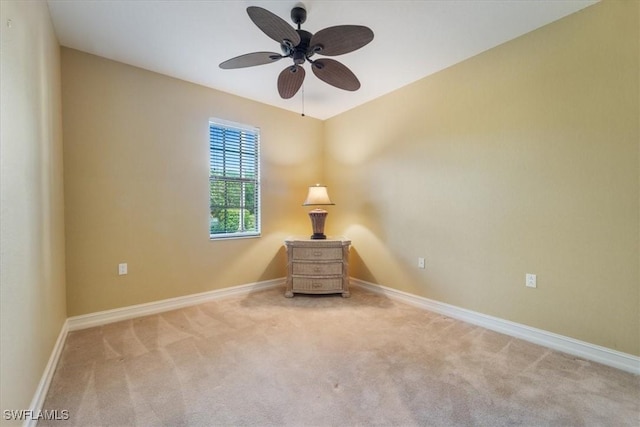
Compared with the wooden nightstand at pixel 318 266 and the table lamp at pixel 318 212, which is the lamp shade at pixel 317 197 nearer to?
the table lamp at pixel 318 212

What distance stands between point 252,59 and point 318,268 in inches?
92.8

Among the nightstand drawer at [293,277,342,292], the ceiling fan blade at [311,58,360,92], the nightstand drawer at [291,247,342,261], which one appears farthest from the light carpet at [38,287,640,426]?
the ceiling fan blade at [311,58,360,92]

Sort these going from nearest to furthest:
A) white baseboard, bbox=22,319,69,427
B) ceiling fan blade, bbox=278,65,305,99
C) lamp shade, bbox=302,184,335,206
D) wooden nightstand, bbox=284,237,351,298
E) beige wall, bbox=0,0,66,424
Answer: beige wall, bbox=0,0,66,424
white baseboard, bbox=22,319,69,427
ceiling fan blade, bbox=278,65,305,99
wooden nightstand, bbox=284,237,351,298
lamp shade, bbox=302,184,335,206

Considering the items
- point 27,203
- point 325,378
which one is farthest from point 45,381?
point 325,378

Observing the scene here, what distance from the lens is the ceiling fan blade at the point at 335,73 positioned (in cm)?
196

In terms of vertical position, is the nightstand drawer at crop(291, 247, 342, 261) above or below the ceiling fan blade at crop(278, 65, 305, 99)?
below

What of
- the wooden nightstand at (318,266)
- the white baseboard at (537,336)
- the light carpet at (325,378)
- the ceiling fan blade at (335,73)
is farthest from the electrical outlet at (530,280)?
the ceiling fan blade at (335,73)

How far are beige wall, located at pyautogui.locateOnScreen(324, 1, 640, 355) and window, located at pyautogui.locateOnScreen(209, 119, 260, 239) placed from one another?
5.83 feet

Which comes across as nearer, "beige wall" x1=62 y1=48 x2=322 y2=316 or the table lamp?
"beige wall" x1=62 y1=48 x2=322 y2=316

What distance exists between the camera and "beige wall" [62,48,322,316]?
2514 mm

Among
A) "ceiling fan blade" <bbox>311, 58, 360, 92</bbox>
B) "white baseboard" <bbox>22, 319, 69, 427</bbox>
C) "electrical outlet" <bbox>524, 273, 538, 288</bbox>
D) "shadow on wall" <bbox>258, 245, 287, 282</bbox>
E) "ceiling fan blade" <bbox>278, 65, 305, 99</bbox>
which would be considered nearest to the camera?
"white baseboard" <bbox>22, 319, 69, 427</bbox>

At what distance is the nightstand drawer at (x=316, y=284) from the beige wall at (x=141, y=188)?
621 mm

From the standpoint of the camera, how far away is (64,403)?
5.03 ft

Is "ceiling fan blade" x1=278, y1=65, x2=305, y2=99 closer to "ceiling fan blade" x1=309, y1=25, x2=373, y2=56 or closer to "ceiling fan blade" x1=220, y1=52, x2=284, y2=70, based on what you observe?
"ceiling fan blade" x1=220, y1=52, x2=284, y2=70
